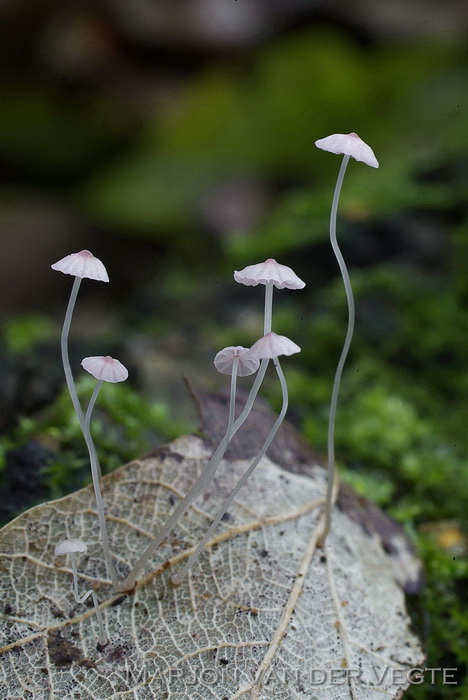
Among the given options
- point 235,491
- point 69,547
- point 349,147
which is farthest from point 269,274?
point 69,547

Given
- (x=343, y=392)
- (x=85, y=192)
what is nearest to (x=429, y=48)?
(x=85, y=192)

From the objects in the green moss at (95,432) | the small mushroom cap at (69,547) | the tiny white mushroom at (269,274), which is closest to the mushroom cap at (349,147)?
the tiny white mushroom at (269,274)

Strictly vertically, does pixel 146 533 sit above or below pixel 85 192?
below

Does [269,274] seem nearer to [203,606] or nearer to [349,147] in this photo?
[349,147]

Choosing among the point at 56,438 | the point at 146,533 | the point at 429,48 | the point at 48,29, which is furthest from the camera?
the point at 48,29

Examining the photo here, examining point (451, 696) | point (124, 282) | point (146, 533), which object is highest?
point (124, 282)

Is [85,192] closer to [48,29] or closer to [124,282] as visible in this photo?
[124,282]
